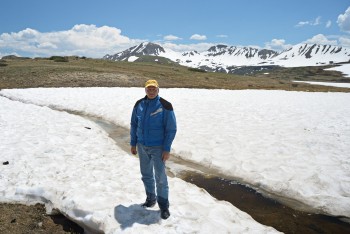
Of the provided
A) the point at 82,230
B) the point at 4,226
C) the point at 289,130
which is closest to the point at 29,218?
the point at 4,226

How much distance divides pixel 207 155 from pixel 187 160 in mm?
950

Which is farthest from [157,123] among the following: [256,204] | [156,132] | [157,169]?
[256,204]

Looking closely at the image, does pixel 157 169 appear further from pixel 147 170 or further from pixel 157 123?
pixel 157 123

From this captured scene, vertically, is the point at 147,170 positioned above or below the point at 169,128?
below

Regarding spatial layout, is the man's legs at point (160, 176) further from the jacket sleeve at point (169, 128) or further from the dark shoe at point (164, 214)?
the jacket sleeve at point (169, 128)

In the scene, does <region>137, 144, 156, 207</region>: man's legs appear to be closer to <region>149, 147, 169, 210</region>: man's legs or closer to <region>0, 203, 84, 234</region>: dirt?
<region>149, 147, 169, 210</region>: man's legs

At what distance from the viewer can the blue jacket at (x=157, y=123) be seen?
300 inches

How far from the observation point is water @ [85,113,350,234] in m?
8.59

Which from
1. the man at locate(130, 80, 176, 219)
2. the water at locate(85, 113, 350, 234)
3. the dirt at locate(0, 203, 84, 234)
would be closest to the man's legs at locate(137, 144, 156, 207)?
the man at locate(130, 80, 176, 219)

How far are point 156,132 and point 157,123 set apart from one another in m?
0.23

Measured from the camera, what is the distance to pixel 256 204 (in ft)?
32.6

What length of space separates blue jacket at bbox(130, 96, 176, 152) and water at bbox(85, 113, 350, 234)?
12.4 ft

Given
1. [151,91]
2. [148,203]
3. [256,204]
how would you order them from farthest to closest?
[256,204]
[148,203]
[151,91]

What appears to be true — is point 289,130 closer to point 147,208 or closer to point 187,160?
point 187,160
